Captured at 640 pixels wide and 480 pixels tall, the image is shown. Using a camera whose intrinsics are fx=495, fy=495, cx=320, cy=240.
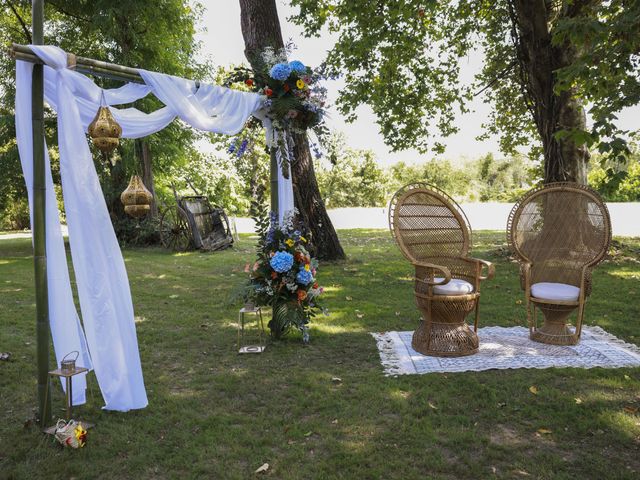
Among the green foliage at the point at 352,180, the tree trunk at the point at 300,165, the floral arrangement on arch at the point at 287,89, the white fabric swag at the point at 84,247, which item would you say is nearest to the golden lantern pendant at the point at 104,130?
the white fabric swag at the point at 84,247

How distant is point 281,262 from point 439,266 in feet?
4.19

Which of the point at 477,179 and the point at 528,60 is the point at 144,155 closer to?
the point at 528,60

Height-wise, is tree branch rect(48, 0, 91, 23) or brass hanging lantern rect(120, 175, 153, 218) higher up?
tree branch rect(48, 0, 91, 23)

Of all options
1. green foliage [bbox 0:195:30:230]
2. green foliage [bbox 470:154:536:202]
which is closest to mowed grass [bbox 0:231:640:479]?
green foliage [bbox 0:195:30:230]

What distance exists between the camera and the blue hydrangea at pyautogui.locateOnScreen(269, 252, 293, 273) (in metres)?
4.11

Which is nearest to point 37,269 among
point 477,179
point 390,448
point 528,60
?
point 390,448

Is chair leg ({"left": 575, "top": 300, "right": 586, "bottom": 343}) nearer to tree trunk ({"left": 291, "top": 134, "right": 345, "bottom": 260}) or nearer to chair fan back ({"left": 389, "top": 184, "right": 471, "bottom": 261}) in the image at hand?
chair fan back ({"left": 389, "top": 184, "right": 471, "bottom": 261})

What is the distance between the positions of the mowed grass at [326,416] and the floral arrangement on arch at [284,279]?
0.28 metres

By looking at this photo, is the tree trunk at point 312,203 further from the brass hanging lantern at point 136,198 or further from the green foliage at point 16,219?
the green foliage at point 16,219

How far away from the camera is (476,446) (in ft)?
8.30

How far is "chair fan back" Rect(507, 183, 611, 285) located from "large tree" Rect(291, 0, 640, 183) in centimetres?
179


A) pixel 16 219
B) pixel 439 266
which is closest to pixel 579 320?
pixel 439 266

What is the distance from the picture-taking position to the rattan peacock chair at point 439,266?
387cm

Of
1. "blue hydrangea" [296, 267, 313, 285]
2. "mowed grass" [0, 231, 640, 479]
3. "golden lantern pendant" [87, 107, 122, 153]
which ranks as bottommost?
"mowed grass" [0, 231, 640, 479]
